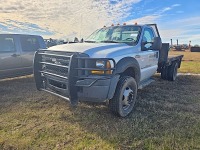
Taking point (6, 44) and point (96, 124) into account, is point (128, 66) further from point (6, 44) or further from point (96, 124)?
point (6, 44)

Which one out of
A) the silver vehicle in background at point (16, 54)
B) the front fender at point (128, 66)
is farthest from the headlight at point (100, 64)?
the silver vehicle in background at point (16, 54)

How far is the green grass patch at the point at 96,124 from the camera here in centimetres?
329

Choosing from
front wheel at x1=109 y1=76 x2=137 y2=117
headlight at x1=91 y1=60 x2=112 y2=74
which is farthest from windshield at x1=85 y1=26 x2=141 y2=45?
headlight at x1=91 y1=60 x2=112 y2=74

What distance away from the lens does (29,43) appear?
786 cm

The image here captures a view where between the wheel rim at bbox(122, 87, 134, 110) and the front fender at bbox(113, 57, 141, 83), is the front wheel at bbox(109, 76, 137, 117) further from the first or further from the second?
the front fender at bbox(113, 57, 141, 83)

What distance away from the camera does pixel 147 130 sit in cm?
372

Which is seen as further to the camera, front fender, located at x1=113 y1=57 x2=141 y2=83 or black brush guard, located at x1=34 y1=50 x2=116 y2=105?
front fender, located at x1=113 y1=57 x2=141 y2=83

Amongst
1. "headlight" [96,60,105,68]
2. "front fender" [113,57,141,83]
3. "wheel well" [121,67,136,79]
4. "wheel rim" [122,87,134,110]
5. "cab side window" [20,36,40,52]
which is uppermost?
"cab side window" [20,36,40,52]

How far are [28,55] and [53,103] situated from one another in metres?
3.22

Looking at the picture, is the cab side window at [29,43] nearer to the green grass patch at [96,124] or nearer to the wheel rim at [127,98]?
the green grass patch at [96,124]

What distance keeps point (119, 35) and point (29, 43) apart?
405 cm

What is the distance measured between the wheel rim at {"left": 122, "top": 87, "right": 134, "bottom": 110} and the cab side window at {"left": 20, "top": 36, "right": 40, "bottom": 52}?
481 cm

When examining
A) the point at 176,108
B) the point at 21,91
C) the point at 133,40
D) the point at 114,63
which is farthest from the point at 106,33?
the point at 21,91

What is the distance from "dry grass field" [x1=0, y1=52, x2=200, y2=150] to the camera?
3291 mm
